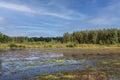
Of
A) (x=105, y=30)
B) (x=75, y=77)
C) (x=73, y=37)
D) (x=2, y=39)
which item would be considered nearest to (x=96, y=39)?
(x=105, y=30)

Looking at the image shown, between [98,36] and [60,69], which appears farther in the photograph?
[98,36]

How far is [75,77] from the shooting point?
17797mm

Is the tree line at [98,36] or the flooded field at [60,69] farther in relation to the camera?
the tree line at [98,36]

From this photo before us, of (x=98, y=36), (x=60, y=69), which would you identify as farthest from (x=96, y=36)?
(x=60, y=69)

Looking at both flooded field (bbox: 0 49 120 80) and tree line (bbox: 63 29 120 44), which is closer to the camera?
flooded field (bbox: 0 49 120 80)

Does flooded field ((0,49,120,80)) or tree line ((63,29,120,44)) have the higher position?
tree line ((63,29,120,44))

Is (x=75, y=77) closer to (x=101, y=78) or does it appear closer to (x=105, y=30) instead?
(x=101, y=78)

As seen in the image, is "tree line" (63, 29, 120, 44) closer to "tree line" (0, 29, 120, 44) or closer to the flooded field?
"tree line" (0, 29, 120, 44)

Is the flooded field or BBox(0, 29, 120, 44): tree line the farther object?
BBox(0, 29, 120, 44): tree line

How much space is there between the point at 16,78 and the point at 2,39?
11017 centimetres

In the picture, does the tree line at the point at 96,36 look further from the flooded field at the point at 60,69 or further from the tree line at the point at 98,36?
the flooded field at the point at 60,69

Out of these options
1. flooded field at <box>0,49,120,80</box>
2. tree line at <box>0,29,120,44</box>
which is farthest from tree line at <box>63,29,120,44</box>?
flooded field at <box>0,49,120,80</box>

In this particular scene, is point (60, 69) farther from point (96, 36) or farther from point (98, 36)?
point (98, 36)

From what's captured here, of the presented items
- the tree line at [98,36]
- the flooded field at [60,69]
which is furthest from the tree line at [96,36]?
the flooded field at [60,69]
